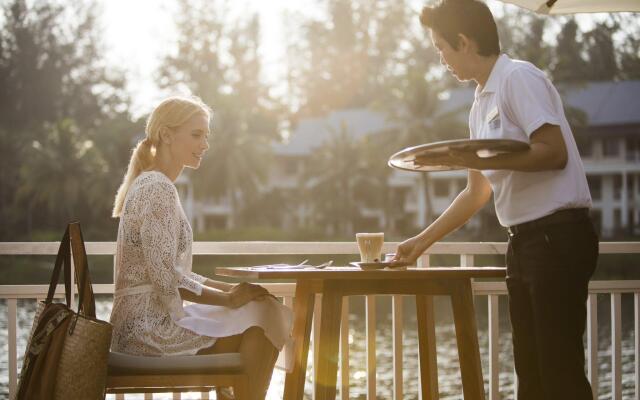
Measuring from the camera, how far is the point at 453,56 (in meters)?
2.66

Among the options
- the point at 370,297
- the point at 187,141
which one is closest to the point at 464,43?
the point at 187,141

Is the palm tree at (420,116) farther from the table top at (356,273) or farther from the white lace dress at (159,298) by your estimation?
the white lace dress at (159,298)

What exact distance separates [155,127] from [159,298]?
0.58m

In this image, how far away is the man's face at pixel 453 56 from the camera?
2652 millimetres

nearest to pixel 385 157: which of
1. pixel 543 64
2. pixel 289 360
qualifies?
pixel 543 64

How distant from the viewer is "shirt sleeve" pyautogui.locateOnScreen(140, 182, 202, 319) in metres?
2.81

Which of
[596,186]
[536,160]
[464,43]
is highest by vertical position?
[596,186]

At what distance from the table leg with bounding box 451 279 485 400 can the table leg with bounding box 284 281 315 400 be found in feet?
1.70

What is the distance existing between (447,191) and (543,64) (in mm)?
10710

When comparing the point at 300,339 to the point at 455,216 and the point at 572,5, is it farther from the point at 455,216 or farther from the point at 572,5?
the point at 572,5

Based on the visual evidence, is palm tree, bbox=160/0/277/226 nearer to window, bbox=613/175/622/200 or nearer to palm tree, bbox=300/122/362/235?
palm tree, bbox=300/122/362/235

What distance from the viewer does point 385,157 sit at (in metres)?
40.5

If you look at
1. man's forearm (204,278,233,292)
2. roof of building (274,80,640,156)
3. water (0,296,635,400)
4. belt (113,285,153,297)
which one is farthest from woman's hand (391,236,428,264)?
roof of building (274,80,640,156)

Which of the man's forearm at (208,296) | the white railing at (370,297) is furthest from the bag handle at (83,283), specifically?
the white railing at (370,297)
